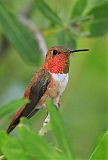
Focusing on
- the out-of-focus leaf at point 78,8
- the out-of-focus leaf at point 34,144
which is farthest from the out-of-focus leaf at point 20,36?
the out-of-focus leaf at point 34,144

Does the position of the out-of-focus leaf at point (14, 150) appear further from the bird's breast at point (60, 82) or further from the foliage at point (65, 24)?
the foliage at point (65, 24)

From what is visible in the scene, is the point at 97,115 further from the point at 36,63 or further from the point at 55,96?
the point at 55,96

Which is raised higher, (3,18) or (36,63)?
(3,18)

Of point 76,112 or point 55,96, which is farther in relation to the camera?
point 76,112

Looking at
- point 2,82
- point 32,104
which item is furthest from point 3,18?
point 2,82

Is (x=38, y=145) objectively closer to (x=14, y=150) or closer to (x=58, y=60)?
(x=14, y=150)

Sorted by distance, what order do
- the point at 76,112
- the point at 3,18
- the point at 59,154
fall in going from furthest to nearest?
the point at 76,112, the point at 3,18, the point at 59,154

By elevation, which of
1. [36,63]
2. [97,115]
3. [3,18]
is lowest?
[97,115]
